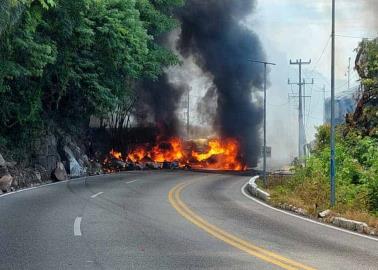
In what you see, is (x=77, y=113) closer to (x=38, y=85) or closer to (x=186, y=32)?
(x=38, y=85)

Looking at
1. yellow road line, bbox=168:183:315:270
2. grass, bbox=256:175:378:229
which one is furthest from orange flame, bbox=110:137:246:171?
yellow road line, bbox=168:183:315:270

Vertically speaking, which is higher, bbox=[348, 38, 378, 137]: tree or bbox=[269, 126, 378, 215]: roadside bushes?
bbox=[348, 38, 378, 137]: tree

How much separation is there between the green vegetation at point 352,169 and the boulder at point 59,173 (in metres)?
10.7

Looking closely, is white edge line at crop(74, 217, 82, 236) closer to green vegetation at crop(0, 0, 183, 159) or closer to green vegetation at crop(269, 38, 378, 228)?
green vegetation at crop(269, 38, 378, 228)

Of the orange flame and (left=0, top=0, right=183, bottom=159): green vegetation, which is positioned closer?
(left=0, top=0, right=183, bottom=159): green vegetation

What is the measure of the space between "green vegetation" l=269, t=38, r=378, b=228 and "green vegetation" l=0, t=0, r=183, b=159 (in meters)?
9.66

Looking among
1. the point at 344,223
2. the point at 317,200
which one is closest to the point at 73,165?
the point at 317,200

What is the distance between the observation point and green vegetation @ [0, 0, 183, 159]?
72.2 ft

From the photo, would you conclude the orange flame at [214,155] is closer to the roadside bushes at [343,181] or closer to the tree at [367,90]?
the tree at [367,90]

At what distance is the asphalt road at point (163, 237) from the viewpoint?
9062 millimetres

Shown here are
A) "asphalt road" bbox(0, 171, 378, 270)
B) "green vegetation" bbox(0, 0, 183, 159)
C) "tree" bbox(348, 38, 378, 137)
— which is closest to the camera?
"asphalt road" bbox(0, 171, 378, 270)

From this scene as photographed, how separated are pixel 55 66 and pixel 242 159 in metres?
35.5

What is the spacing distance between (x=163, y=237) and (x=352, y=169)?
12816 mm

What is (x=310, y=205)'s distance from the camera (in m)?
18.3
